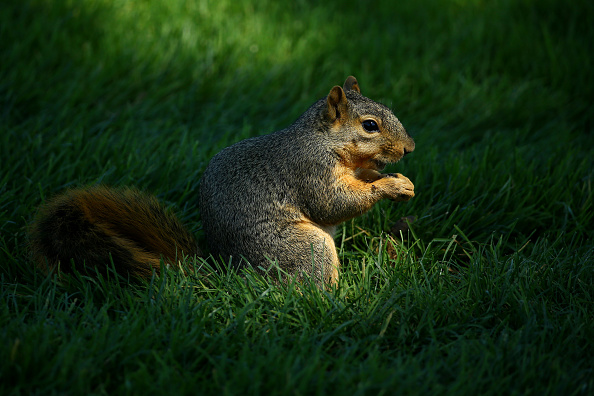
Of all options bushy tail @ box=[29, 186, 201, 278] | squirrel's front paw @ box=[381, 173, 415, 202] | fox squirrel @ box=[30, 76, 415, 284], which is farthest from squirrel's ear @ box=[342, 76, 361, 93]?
bushy tail @ box=[29, 186, 201, 278]

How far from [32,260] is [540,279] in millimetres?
1898

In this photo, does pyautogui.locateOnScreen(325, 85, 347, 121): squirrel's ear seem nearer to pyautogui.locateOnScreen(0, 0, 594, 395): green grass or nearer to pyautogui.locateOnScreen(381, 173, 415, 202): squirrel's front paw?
pyautogui.locateOnScreen(381, 173, 415, 202): squirrel's front paw

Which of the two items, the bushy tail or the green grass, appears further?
the bushy tail

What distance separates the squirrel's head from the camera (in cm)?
225

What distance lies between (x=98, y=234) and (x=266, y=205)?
61 centimetres

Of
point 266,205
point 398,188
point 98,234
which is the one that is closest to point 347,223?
point 398,188

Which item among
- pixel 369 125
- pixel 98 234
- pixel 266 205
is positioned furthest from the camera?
pixel 369 125

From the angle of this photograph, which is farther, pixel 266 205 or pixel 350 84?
pixel 350 84

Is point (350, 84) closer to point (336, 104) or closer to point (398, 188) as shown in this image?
point (336, 104)

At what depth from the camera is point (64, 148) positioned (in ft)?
9.86

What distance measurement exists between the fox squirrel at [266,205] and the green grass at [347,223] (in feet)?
0.41

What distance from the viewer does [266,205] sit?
2.18 m

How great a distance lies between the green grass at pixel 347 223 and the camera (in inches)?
66.7

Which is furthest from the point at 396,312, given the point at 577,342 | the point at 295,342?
the point at 577,342
